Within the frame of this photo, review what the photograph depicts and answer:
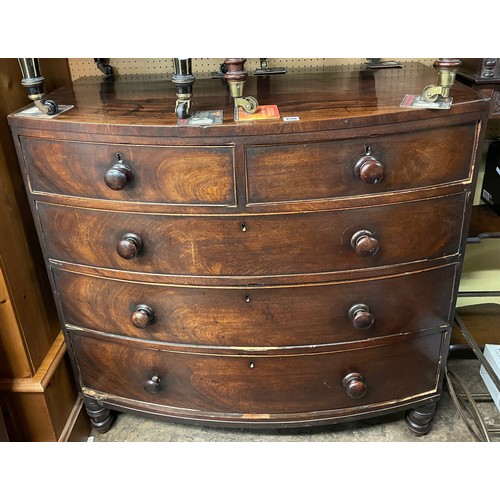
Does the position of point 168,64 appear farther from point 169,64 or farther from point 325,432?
point 325,432

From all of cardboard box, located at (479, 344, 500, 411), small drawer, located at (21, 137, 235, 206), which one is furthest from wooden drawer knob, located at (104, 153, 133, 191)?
cardboard box, located at (479, 344, 500, 411)

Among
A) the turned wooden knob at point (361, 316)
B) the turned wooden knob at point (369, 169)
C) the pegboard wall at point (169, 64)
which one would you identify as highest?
the pegboard wall at point (169, 64)

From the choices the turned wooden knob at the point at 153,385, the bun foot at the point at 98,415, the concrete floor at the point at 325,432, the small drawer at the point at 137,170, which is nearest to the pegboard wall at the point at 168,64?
the small drawer at the point at 137,170

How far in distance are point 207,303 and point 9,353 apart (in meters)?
0.59

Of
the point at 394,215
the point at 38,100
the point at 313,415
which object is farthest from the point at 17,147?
the point at 313,415

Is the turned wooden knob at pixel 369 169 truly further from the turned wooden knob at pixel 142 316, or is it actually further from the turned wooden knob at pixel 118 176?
the turned wooden knob at pixel 142 316

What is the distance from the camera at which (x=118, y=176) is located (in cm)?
112

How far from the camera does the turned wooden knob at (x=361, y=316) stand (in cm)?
128

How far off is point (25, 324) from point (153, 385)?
39 cm

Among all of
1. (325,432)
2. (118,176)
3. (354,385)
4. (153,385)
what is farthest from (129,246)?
(325,432)

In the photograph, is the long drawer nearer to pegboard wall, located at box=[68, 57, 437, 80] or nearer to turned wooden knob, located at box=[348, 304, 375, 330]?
turned wooden knob, located at box=[348, 304, 375, 330]

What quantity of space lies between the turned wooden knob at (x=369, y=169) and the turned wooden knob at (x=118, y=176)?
50 cm

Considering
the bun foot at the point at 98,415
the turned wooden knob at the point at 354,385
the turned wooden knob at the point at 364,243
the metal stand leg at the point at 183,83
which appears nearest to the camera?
the metal stand leg at the point at 183,83

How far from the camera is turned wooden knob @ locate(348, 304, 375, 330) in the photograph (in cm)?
128
